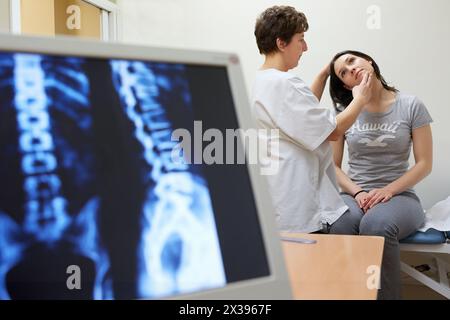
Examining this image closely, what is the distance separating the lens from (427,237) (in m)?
1.69

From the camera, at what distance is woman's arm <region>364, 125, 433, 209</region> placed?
1789mm

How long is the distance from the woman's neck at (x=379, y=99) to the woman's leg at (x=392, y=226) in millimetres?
398

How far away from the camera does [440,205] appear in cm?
197

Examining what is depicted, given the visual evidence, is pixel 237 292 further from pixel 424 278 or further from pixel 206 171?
pixel 424 278

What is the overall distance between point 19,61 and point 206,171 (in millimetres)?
232

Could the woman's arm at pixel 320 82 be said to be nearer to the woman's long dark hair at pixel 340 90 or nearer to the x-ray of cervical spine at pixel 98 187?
the woman's long dark hair at pixel 340 90

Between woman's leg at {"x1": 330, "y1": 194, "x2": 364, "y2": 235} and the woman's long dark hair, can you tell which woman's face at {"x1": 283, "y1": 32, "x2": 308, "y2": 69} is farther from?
woman's leg at {"x1": 330, "y1": 194, "x2": 364, "y2": 235}

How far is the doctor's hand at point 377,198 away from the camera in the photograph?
1761 mm

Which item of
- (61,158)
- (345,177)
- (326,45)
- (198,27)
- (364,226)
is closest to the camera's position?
(61,158)

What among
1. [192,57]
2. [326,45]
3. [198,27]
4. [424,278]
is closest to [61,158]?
[192,57]

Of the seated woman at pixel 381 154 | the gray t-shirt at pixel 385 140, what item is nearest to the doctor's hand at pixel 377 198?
the seated woman at pixel 381 154

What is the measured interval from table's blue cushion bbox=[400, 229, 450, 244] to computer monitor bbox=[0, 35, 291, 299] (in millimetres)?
1366

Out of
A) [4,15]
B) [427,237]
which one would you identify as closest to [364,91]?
[427,237]

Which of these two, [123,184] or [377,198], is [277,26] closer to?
[377,198]
